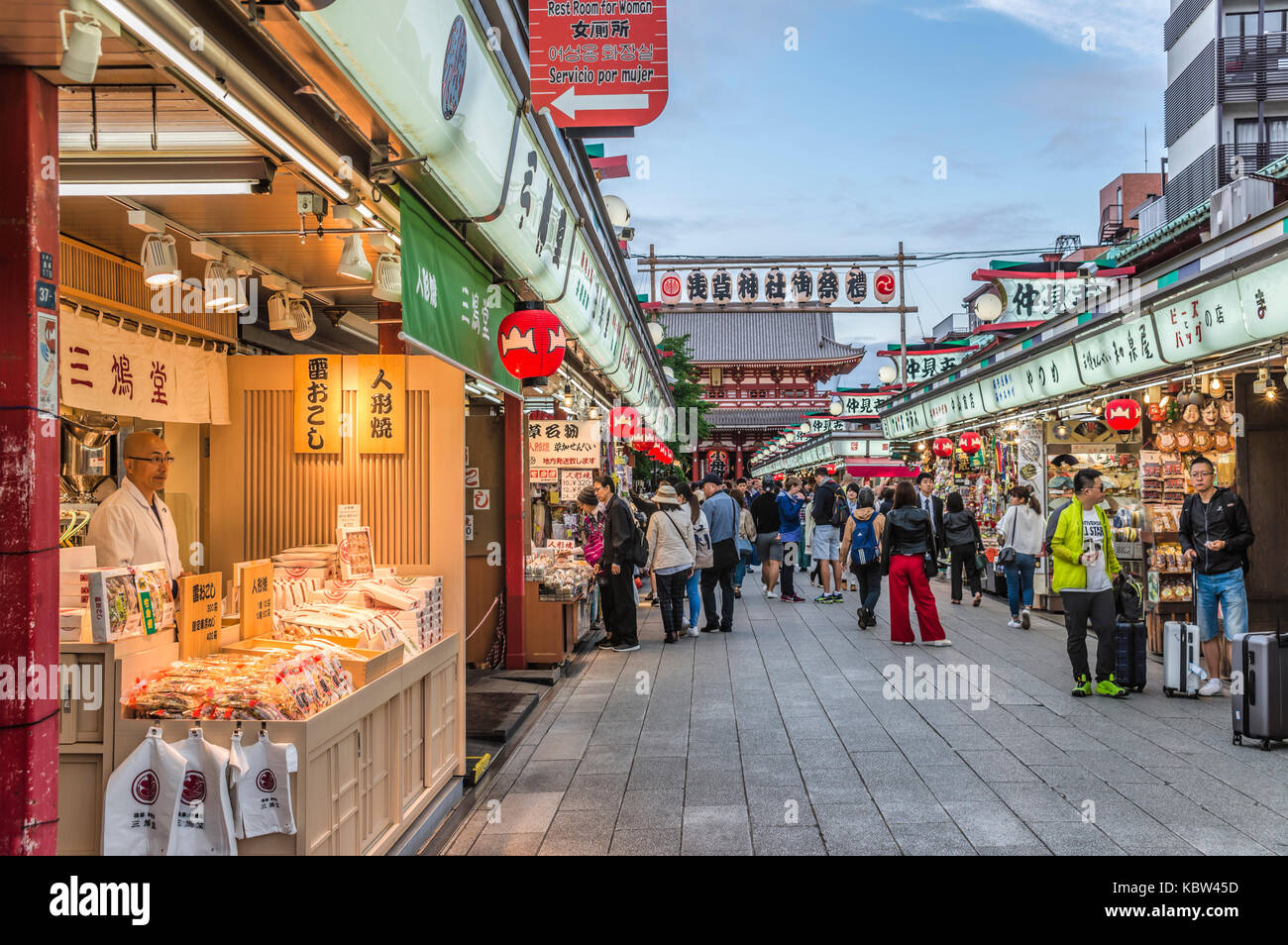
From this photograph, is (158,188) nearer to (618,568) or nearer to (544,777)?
(544,777)

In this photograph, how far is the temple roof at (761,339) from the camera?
4441cm

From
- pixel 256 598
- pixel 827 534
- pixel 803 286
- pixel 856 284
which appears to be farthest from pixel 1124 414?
pixel 856 284

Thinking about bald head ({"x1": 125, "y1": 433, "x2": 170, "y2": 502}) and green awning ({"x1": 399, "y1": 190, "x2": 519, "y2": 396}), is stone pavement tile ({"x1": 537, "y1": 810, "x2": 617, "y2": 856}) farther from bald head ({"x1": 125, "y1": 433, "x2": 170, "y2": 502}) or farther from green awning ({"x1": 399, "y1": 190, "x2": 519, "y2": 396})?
bald head ({"x1": 125, "y1": 433, "x2": 170, "y2": 502})

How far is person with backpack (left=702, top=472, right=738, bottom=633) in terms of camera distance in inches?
508

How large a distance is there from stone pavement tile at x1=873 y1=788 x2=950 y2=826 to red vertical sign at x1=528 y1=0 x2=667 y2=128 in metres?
4.16

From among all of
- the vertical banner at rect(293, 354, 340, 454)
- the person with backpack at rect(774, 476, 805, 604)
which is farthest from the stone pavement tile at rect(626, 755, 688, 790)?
the person with backpack at rect(774, 476, 805, 604)

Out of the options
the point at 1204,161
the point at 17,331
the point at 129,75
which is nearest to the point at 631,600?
the point at 129,75

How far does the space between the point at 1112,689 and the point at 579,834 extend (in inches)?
220

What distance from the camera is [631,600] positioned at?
1164 cm

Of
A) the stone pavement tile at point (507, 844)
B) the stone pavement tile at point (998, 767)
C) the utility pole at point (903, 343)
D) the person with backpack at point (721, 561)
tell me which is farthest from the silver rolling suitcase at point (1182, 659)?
the utility pole at point (903, 343)

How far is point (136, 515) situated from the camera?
16.4 feet

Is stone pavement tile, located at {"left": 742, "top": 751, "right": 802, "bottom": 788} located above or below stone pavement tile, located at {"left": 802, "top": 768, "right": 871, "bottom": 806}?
below

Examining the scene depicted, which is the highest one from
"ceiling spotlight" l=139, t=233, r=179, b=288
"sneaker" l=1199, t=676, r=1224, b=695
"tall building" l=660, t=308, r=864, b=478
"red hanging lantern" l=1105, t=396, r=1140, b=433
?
"tall building" l=660, t=308, r=864, b=478

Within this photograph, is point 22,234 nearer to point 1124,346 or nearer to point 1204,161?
point 1124,346
